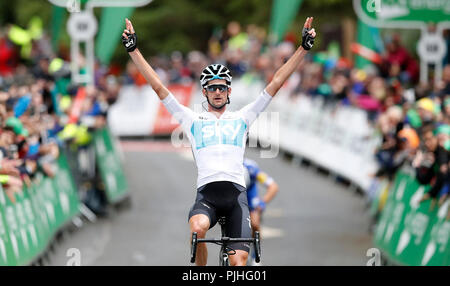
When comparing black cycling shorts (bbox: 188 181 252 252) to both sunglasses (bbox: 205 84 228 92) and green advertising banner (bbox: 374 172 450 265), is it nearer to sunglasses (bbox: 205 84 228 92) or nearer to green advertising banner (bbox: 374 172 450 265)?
sunglasses (bbox: 205 84 228 92)

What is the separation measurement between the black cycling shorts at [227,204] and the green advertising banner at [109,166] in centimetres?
974

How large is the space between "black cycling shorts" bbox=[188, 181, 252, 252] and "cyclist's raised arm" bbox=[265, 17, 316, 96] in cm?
86

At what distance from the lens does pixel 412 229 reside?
1209cm

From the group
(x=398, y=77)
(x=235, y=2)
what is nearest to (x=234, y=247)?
(x=398, y=77)

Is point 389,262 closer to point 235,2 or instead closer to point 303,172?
point 303,172

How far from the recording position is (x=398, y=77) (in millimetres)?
20406

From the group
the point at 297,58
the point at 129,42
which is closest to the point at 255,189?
the point at 297,58

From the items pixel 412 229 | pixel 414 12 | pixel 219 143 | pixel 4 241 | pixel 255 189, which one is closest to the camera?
pixel 219 143

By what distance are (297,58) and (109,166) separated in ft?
34.7

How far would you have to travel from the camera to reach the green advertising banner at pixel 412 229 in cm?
1084

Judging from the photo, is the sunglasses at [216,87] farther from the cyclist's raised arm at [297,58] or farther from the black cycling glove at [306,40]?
the black cycling glove at [306,40]

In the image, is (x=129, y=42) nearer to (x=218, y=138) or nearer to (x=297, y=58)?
(x=218, y=138)

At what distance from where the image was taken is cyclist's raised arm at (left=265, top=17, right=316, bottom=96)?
802cm

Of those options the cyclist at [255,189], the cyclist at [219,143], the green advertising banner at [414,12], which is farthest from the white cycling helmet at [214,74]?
the green advertising banner at [414,12]
